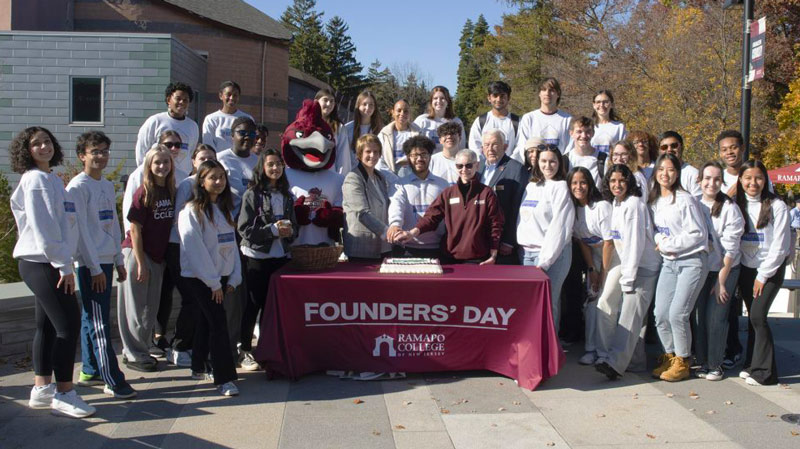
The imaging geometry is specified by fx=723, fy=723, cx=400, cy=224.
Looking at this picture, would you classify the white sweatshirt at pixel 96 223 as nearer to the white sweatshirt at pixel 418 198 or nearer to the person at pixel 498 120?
the white sweatshirt at pixel 418 198

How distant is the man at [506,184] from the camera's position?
21.0 feet

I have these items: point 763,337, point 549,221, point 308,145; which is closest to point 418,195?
point 308,145

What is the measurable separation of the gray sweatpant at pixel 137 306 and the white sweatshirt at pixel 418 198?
2.07 m

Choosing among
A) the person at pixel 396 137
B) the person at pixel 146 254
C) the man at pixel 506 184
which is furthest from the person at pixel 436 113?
the person at pixel 146 254

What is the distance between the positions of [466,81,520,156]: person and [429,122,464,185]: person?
2.77 ft

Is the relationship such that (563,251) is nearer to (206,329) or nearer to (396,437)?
(396,437)

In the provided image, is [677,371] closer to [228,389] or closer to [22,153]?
[228,389]

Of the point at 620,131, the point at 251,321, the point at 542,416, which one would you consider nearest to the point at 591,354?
the point at 542,416

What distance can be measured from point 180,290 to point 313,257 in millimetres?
1106

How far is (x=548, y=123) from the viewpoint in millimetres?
7512

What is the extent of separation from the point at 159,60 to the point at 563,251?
12332 mm

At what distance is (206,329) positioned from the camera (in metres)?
5.41

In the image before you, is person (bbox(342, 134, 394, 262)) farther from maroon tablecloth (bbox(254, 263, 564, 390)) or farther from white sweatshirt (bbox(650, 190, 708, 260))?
white sweatshirt (bbox(650, 190, 708, 260))

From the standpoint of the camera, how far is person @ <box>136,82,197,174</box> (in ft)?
21.8
